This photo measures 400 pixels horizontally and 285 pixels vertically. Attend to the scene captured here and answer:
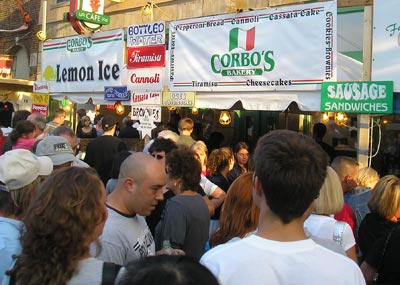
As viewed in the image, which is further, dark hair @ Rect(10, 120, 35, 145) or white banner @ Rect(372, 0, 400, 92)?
dark hair @ Rect(10, 120, 35, 145)

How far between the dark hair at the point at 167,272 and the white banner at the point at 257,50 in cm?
525

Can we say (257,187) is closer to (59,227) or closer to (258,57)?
(59,227)

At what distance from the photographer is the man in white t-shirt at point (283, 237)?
1.59 m

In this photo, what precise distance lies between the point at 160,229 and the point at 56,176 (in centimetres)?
167

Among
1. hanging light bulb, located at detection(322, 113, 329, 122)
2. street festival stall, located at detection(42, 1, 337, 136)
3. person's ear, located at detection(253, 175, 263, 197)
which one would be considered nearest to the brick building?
street festival stall, located at detection(42, 1, 337, 136)

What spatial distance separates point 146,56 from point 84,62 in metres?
2.08

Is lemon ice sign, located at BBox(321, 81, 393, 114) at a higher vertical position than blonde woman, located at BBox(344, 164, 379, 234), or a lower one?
higher

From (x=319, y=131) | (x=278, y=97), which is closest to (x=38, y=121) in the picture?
(x=278, y=97)

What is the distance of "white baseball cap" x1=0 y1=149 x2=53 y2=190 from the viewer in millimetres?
2693

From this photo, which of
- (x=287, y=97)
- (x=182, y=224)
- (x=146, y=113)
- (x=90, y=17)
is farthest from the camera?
(x=90, y=17)

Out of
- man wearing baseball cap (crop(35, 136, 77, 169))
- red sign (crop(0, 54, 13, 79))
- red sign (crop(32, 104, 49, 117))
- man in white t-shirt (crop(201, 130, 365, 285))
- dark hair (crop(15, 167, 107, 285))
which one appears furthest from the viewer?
red sign (crop(0, 54, 13, 79))

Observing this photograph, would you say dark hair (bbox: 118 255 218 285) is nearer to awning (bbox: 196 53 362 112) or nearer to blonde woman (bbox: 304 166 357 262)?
blonde woman (bbox: 304 166 357 262)

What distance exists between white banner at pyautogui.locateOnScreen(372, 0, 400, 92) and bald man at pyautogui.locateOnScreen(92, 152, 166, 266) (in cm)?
398

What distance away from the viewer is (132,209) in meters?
2.67
